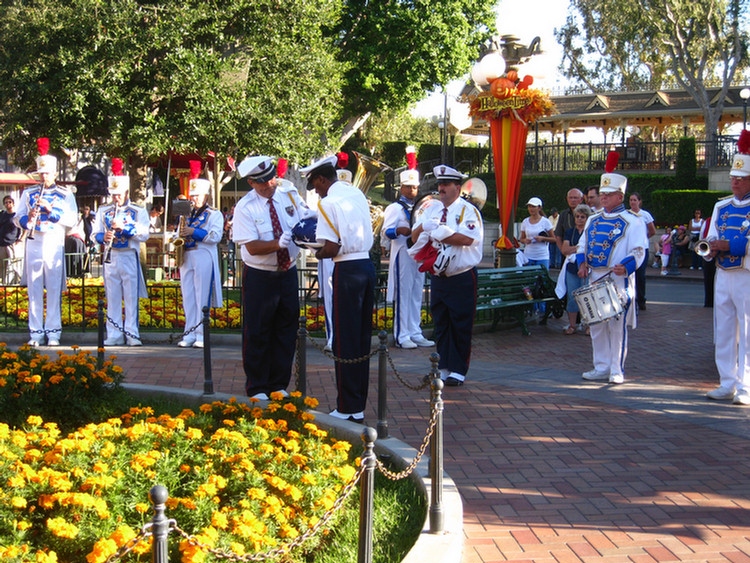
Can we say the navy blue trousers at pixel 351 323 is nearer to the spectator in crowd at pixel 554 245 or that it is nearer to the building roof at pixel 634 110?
the spectator in crowd at pixel 554 245

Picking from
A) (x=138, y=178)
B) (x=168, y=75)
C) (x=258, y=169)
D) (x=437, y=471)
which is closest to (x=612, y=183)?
(x=258, y=169)

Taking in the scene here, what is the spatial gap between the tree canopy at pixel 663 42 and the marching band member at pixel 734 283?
30.7m

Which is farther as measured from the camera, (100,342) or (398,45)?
(398,45)

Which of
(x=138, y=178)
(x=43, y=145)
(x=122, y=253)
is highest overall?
(x=138, y=178)

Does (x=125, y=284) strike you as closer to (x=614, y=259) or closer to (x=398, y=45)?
(x=614, y=259)

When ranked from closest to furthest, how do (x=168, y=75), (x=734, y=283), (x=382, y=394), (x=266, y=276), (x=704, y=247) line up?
1. (x=382, y=394)
2. (x=266, y=276)
3. (x=734, y=283)
4. (x=704, y=247)
5. (x=168, y=75)

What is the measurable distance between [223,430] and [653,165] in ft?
101

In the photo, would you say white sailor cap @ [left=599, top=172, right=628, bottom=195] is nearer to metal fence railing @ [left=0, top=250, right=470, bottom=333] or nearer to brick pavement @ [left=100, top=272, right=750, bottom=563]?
brick pavement @ [left=100, top=272, right=750, bottom=563]

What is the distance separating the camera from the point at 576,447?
6.28 meters

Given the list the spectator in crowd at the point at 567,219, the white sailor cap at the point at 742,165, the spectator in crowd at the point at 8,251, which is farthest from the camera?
the spectator in crowd at the point at 8,251

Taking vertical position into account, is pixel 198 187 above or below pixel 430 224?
above

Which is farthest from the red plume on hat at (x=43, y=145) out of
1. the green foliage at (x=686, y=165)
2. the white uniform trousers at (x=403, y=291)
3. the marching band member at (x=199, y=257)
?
the green foliage at (x=686, y=165)

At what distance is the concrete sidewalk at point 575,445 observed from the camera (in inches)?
181

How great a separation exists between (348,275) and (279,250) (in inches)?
28.3
